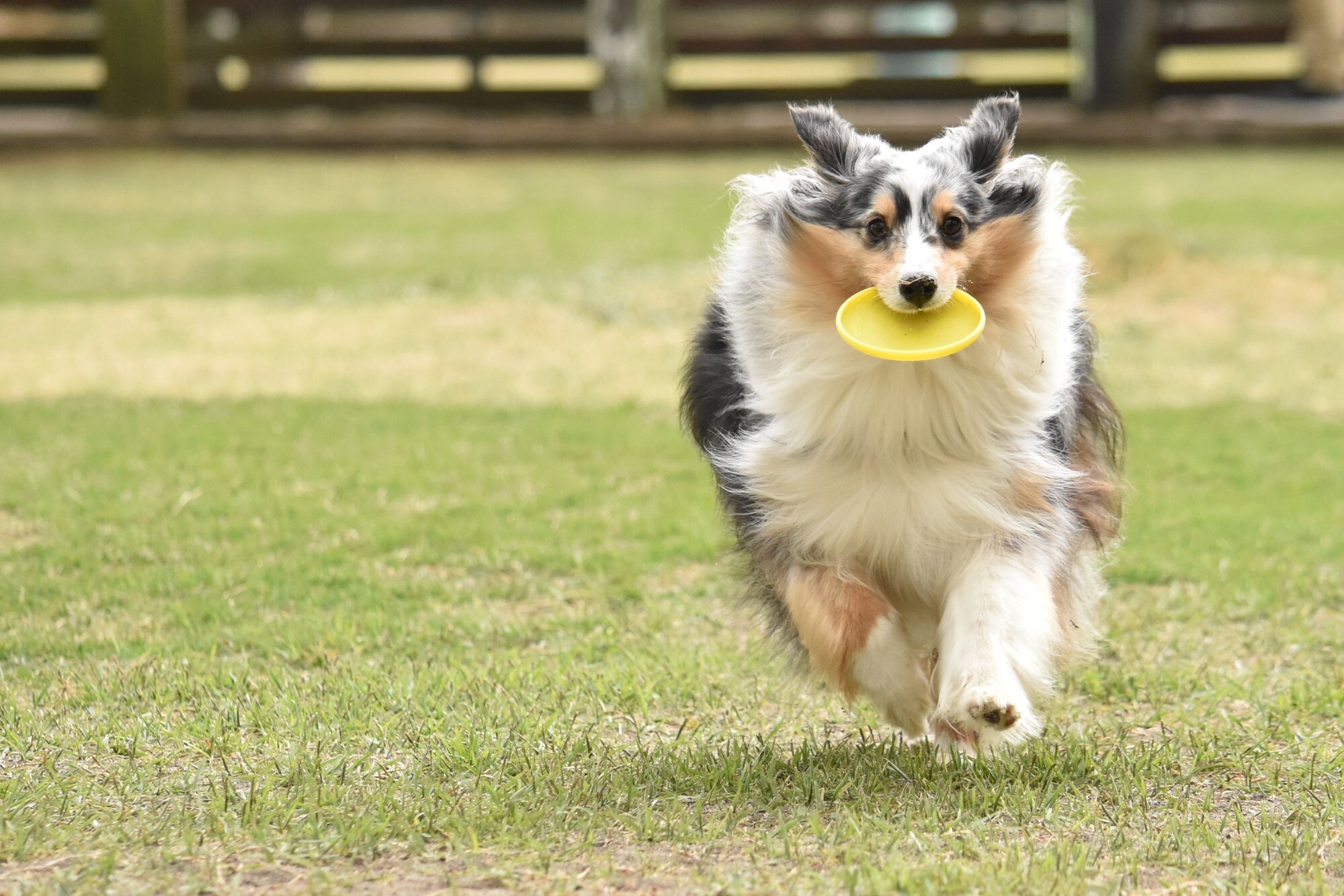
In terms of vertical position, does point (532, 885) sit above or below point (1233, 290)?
above

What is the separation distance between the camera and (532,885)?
10.4 ft

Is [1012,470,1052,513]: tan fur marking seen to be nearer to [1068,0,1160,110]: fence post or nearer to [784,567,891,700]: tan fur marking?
[784,567,891,700]: tan fur marking

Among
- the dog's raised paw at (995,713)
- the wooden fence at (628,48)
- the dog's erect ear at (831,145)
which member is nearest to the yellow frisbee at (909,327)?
the dog's erect ear at (831,145)

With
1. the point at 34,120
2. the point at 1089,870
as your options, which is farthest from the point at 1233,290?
the point at 34,120

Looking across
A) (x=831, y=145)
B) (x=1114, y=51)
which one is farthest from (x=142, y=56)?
(x=831, y=145)

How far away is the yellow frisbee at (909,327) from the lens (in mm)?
3547

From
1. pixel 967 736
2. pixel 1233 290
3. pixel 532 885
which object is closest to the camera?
pixel 532 885

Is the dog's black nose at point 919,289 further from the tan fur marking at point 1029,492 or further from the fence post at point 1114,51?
the fence post at point 1114,51

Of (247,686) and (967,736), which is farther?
(247,686)

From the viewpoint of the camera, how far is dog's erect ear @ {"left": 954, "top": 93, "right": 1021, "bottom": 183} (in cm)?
388

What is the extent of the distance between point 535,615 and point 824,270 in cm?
197

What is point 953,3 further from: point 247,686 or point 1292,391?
point 247,686

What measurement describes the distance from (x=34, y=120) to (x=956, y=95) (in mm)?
9585

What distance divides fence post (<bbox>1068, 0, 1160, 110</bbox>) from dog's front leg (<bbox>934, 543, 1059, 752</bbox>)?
14194 mm
